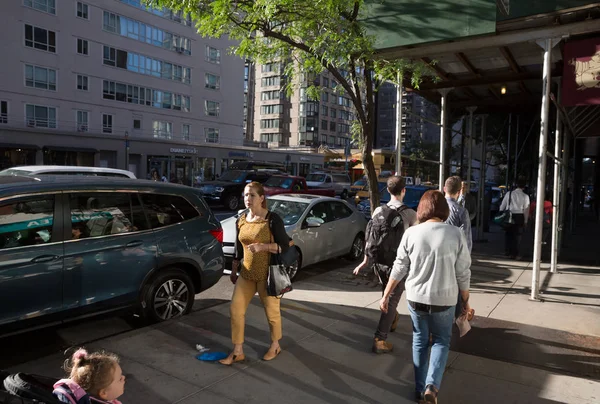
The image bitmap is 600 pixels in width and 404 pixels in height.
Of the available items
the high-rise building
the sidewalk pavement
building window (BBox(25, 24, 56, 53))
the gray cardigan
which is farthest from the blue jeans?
the high-rise building

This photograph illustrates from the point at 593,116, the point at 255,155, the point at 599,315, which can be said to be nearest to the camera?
the point at 599,315

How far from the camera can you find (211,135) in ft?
161

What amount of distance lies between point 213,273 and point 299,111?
84643mm

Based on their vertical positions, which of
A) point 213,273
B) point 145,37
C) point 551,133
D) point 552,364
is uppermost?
point 145,37

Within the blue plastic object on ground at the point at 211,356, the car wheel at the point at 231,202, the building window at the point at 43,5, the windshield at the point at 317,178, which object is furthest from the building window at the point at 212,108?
the blue plastic object on ground at the point at 211,356

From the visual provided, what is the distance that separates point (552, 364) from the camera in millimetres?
4590

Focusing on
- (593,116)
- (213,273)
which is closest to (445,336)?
(213,273)

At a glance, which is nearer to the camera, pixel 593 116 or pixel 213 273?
pixel 213 273

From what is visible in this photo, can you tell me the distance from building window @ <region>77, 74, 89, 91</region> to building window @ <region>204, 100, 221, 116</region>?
520 inches

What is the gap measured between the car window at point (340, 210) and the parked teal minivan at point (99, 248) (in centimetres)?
395

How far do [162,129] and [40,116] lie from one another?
1124cm

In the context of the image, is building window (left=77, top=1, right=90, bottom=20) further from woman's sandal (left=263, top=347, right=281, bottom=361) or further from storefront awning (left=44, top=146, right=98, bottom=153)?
woman's sandal (left=263, top=347, right=281, bottom=361)

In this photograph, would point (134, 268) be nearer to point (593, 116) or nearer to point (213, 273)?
point (213, 273)

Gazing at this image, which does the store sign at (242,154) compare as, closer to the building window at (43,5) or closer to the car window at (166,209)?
the building window at (43,5)
